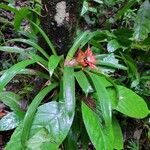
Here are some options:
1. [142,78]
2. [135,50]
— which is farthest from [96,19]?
[142,78]

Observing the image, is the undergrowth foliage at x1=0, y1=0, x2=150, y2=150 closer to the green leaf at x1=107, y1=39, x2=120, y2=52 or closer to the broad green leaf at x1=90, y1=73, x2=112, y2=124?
the broad green leaf at x1=90, y1=73, x2=112, y2=124

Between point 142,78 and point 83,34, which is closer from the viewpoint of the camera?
point 83,34

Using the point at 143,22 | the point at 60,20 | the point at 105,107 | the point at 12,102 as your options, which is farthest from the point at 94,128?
the point at 143,22

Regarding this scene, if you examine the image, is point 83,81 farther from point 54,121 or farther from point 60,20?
point 60,20

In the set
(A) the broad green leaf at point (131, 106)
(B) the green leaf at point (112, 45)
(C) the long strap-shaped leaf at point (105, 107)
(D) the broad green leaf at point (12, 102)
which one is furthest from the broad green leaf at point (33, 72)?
(B) the green leaf at point (112, 45)

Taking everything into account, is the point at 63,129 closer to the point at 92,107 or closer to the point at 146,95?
the point at 92,107

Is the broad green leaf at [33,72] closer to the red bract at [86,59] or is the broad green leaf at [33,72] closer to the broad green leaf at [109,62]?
the red bract at [86,59]

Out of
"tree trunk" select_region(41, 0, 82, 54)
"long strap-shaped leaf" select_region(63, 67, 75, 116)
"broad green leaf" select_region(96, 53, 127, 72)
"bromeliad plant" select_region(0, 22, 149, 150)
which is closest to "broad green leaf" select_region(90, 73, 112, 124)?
"bromeliad plant" select_region(0, 22, 149, 150)
